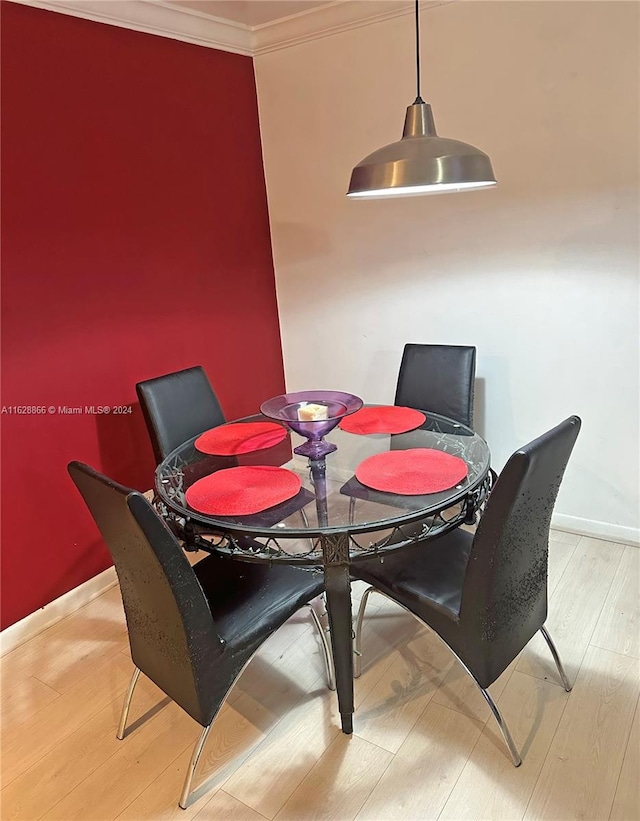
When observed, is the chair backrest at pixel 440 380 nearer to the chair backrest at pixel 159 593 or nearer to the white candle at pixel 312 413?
the white candle at pixel 312 413

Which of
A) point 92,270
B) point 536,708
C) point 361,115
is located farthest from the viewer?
point 361,115

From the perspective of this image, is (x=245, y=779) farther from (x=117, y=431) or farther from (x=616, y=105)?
(x=616, y=105)

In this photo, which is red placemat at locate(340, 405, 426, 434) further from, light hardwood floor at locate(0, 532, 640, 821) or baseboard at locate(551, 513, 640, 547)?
baseboard at locate(551, 513, 640, 547)

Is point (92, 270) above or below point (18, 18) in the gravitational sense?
below

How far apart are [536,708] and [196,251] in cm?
235

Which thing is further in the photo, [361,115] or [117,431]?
[361,115]

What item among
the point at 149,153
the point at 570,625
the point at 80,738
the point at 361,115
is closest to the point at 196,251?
the point at 149,153

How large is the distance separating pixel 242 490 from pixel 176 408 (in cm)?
81

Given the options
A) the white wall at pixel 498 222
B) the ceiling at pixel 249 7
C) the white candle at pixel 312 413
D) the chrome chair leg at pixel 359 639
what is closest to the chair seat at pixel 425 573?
the chrome chair leg at pixel 359 639

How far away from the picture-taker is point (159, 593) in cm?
144

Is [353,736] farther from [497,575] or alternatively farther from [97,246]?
[97,246]

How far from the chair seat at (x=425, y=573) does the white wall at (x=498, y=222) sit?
3.57ft

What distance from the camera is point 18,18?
6.81ft

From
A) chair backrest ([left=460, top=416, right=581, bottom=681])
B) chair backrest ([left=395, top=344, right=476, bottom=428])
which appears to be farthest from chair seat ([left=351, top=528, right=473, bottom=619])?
chair backrest ([left=395, top=344, right=476, bottom=428])
